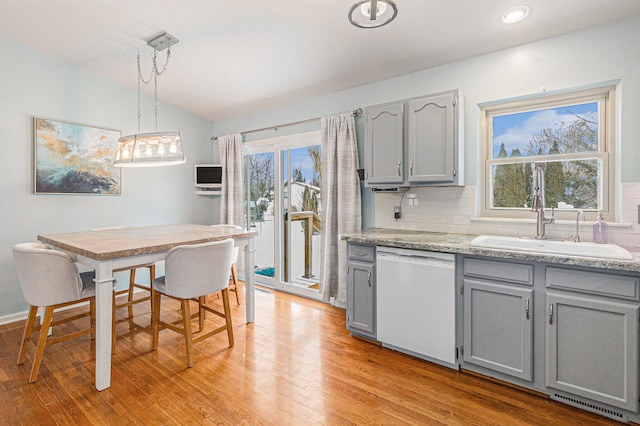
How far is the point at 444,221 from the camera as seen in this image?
3.03 metres

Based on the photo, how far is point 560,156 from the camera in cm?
259

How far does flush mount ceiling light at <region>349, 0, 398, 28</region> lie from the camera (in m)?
1.85

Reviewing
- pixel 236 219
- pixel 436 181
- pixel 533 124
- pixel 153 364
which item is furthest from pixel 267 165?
pixel 533 124

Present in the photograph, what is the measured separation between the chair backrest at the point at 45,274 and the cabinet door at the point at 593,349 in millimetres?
3201

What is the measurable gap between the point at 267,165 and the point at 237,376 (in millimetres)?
2916

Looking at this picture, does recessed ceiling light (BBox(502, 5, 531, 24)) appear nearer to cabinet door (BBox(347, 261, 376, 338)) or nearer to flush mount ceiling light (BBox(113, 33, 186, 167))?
cabinet door (BBox(347, 261, 376, 338))

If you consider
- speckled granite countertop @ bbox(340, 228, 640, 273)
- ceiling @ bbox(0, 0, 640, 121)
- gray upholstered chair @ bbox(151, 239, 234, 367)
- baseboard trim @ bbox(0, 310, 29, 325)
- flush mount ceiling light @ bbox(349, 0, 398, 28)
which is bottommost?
baseboard trim @ bbox(0, 310, 29, 325)

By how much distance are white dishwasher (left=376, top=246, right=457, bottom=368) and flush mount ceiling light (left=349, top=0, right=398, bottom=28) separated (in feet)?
5.23

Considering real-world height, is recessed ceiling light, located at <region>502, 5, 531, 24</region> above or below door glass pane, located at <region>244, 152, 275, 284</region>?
above

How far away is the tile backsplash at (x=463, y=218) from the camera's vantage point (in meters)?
2.24

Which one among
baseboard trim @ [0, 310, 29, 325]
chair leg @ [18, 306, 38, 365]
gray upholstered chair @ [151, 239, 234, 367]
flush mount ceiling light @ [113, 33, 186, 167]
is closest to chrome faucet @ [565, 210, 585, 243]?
gray upholstered chair @ [151, 239, 234, 367]

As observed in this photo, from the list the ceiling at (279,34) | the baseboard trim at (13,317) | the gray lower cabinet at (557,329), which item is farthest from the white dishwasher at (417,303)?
the baseboard trim at (13,317)

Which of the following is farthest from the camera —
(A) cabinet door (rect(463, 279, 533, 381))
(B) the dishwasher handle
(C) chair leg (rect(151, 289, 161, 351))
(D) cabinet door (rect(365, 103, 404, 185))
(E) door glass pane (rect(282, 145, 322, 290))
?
(E) door glass pane (rect(282, 145, 322, 290))

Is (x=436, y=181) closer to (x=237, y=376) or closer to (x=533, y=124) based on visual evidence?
(x=533, y=124)
